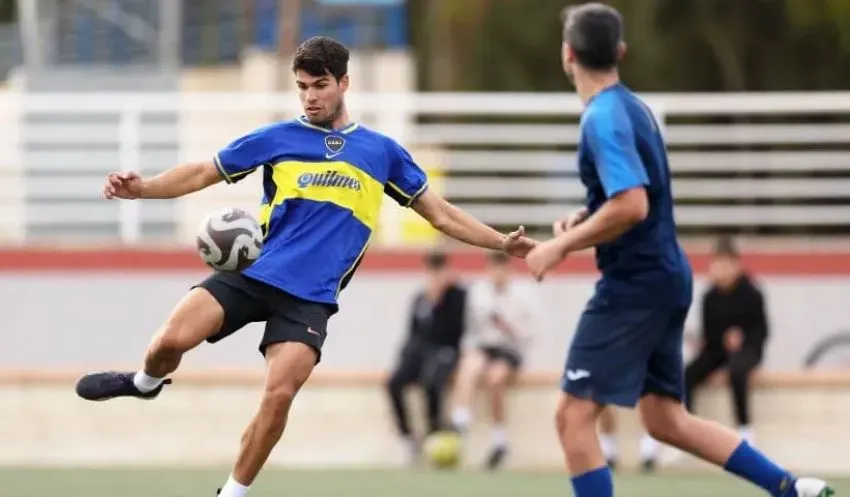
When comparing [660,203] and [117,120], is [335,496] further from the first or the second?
[117,120]

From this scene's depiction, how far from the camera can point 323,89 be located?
8.27 m

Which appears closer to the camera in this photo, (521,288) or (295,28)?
(521,288)

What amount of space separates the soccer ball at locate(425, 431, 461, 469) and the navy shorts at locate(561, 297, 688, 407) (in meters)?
6.28

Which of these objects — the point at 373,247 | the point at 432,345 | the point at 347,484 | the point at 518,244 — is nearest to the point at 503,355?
the point at 432,345

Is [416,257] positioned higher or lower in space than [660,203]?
lower

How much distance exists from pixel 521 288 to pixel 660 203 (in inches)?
301

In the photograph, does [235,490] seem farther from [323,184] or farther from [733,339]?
[733,339]

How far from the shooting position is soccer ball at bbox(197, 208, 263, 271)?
8.15 meters

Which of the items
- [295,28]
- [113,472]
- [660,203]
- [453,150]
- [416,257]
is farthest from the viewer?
[295,28]

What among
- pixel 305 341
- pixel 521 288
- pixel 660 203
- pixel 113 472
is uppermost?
pixel 660 203

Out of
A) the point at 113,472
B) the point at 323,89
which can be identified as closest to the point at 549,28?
the point at 113,472

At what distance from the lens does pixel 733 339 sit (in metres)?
14.6

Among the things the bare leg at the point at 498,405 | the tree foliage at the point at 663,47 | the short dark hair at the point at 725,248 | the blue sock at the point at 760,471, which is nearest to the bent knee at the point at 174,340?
the blue sock at the point at 760,471

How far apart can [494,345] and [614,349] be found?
7.18 metres
